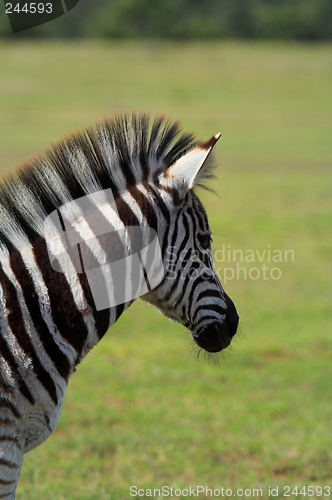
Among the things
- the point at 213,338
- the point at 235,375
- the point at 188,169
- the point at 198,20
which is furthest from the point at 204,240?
the point at 198,20

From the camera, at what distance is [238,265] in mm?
12734

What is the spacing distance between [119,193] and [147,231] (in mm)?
247

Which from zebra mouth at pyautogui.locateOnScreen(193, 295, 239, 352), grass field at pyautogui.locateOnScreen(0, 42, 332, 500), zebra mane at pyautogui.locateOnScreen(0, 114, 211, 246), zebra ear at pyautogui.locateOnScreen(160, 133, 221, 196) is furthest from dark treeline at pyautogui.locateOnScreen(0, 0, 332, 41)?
zebra mouth at pyautogui.locateOnScreen(193, 295, 239, 352)

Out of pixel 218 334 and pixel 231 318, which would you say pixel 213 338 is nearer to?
pixel 218 334

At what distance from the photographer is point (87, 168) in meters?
3.40

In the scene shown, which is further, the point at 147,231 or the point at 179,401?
the point at 179,401

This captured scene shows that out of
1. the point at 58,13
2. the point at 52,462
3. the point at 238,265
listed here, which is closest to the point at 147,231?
the point at 52,462

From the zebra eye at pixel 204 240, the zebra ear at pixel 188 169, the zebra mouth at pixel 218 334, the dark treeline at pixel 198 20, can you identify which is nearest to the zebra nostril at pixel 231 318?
the zebra mouth at pixel 218 334

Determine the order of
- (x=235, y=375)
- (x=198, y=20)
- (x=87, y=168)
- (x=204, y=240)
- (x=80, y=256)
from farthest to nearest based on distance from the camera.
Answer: (x=198, y=20) < (x=235, y=375) < (x=204, y=240) < (x=87, y=168) < (x=80, y=256)

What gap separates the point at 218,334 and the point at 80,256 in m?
0.84

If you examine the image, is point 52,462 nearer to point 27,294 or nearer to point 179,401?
point 179,401

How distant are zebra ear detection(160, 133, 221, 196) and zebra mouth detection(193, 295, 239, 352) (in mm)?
691

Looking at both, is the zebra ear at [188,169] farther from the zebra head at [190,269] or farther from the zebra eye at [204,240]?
the zebra eye at [204,240]

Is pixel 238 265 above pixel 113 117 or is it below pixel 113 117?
below
